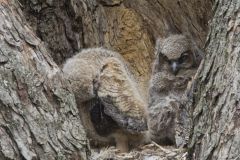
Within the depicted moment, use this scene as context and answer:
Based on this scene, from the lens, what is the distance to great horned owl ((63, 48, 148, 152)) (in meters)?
4.34

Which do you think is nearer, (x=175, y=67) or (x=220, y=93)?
(x=220, y=93)

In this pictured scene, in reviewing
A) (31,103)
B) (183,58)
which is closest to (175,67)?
(183,58)

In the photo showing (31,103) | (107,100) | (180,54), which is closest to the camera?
(31,103)

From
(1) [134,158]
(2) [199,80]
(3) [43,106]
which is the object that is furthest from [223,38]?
(1) [134,158]

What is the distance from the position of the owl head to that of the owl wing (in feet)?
1.08

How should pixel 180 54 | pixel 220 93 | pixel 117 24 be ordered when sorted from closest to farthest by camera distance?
1. pixel 220 93
2. pixel 180 54
3. pixel 117 24

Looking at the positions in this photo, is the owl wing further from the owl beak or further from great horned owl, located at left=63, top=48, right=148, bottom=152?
the owl beak

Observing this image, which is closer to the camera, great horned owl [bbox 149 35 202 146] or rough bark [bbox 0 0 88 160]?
rough bark [bbox 0 0 88 160]

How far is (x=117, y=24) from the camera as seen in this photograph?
5.36 meters

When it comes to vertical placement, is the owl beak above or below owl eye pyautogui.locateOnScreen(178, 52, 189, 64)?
below

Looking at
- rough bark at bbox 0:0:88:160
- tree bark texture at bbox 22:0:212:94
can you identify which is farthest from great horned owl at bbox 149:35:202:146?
rough bark at bbox 0:0:88:160

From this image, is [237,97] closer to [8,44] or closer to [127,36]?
[8,44]

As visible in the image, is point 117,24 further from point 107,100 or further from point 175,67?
point 107,100

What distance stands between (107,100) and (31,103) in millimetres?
1200
